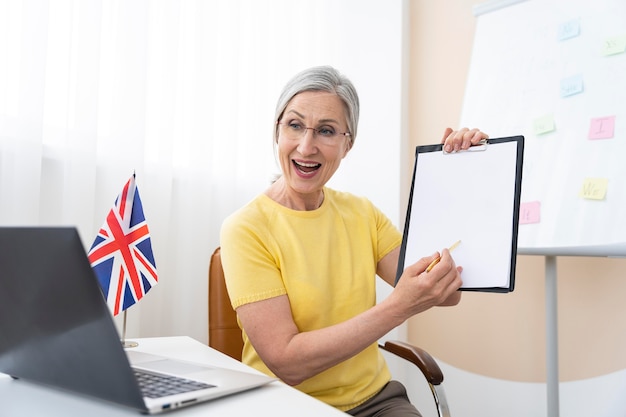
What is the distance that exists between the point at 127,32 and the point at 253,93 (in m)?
0.58

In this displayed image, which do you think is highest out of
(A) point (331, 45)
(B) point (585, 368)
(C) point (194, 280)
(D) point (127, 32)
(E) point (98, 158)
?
(A) point (331, 45)

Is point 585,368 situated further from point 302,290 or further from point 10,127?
point 10,127

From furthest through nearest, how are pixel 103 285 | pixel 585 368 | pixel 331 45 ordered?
pixel 331 45 → pixel 585 368 → pixel 103 285

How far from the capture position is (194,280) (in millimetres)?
1857

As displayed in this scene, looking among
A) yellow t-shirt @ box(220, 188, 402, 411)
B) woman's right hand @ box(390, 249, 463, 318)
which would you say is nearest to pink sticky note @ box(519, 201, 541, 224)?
yellow t-shirt @ box(220, 188, 402, 411)

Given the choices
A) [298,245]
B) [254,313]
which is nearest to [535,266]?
[298,245]

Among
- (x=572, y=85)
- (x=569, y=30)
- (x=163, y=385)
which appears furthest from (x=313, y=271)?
(x=569, y=30)

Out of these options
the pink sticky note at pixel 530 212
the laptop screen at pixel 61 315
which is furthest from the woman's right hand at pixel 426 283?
the pink sticky note at pixel 530 212

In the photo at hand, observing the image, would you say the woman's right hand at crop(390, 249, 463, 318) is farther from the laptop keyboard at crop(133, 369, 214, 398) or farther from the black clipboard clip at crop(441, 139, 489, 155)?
the laptop keyboard at crop(133, 369, 214, 398)

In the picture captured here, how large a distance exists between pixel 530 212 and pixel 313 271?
933mm

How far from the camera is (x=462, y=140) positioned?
3.90ft

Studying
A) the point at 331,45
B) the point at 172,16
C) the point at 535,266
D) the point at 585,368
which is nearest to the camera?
the point at 172,16

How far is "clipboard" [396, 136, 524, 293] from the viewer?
106 cm

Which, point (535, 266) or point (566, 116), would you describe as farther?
point (535, 266)
